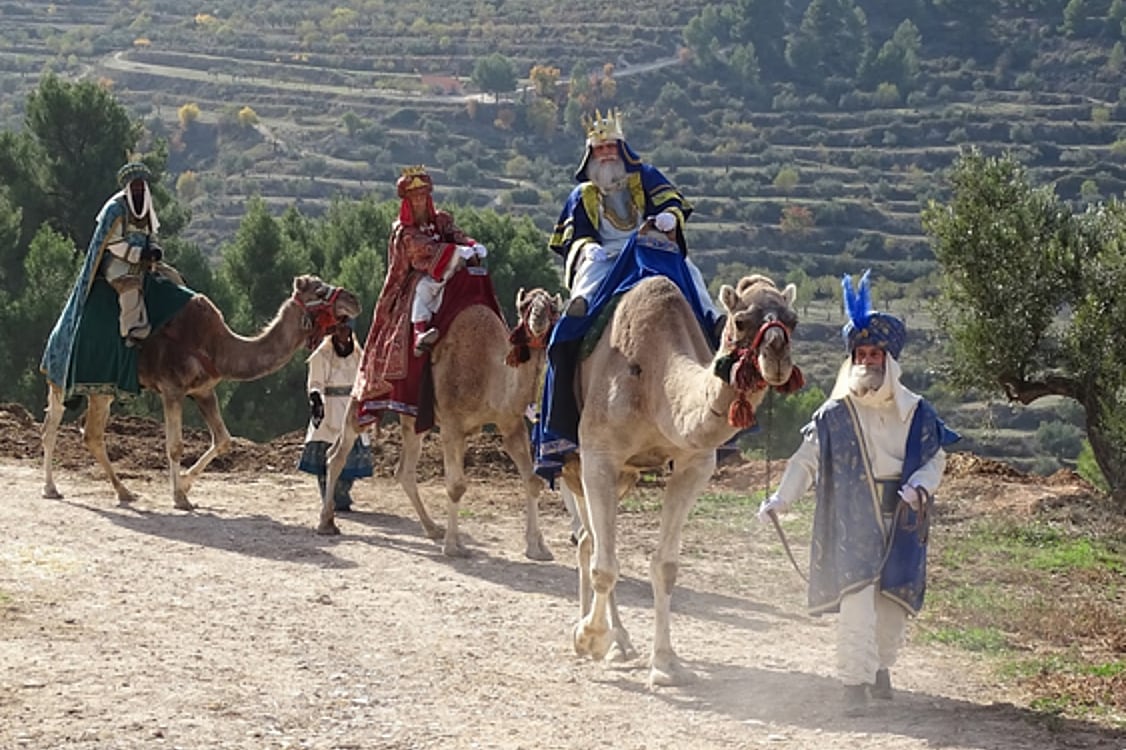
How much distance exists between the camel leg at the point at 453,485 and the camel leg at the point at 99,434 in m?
3.40

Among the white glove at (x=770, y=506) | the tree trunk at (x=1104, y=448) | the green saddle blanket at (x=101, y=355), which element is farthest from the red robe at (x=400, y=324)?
the tree trunk at (x=1104, y=448)

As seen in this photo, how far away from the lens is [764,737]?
8367mm

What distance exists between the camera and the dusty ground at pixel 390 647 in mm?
8328

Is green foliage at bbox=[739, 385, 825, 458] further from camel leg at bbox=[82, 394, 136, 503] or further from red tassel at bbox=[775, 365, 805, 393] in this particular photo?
red tassel at bbox=[775, 365, 805, 393]

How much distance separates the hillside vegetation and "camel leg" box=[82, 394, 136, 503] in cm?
6076

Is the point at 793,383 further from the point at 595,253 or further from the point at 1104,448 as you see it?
the point at 1104,448

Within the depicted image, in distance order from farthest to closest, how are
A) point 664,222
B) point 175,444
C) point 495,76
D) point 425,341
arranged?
1. point 495,76
2. point 175,444
3. point 425,341
4. point 664,222

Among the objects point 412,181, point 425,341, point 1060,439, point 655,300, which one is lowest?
point 1060,439

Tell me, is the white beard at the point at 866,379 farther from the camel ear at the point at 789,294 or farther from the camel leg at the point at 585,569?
the camel leg at the point at 585,569

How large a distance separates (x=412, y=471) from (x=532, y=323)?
3.41 metres

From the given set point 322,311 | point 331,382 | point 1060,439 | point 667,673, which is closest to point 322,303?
point 322,311

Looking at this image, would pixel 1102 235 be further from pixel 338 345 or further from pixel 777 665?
pixel 777 665

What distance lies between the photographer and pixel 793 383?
8.27 metres

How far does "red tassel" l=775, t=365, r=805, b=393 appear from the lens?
822 cm
